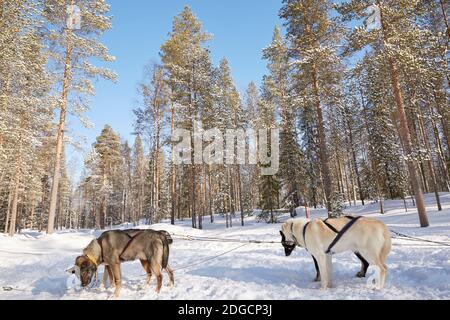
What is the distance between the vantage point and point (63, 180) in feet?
174

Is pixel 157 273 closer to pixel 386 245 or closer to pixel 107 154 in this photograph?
pixel 386 245

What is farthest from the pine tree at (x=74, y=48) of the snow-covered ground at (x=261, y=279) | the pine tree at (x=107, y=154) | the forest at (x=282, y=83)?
the pine tree at (x=107, y=154)

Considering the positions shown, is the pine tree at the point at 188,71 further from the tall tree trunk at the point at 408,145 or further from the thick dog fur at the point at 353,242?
the thick dog fur at the point at 353,242

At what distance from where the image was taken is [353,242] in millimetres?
5016

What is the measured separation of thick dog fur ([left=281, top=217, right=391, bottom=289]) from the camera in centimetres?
482

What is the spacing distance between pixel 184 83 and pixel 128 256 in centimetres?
2036

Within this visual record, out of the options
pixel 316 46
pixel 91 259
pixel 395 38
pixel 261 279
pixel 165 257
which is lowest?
pixel 261 279

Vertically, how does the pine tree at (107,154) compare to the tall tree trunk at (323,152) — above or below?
above

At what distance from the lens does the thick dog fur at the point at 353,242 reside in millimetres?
4824

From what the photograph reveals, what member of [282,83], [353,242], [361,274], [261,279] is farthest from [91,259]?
[282,83]

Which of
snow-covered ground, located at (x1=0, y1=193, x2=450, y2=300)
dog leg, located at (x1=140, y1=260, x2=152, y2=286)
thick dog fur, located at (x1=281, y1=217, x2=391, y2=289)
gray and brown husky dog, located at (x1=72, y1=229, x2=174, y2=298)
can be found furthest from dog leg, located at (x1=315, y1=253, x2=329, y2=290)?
dog leg, located at (x1=140, y1=260, x2=152, y2=286)

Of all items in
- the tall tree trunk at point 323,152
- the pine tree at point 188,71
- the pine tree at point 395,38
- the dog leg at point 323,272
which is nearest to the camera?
the dog leg at point 323,272

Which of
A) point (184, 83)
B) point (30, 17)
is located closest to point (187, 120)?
point (184, 83)

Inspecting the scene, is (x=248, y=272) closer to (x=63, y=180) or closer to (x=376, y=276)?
(x=376, y=276)
